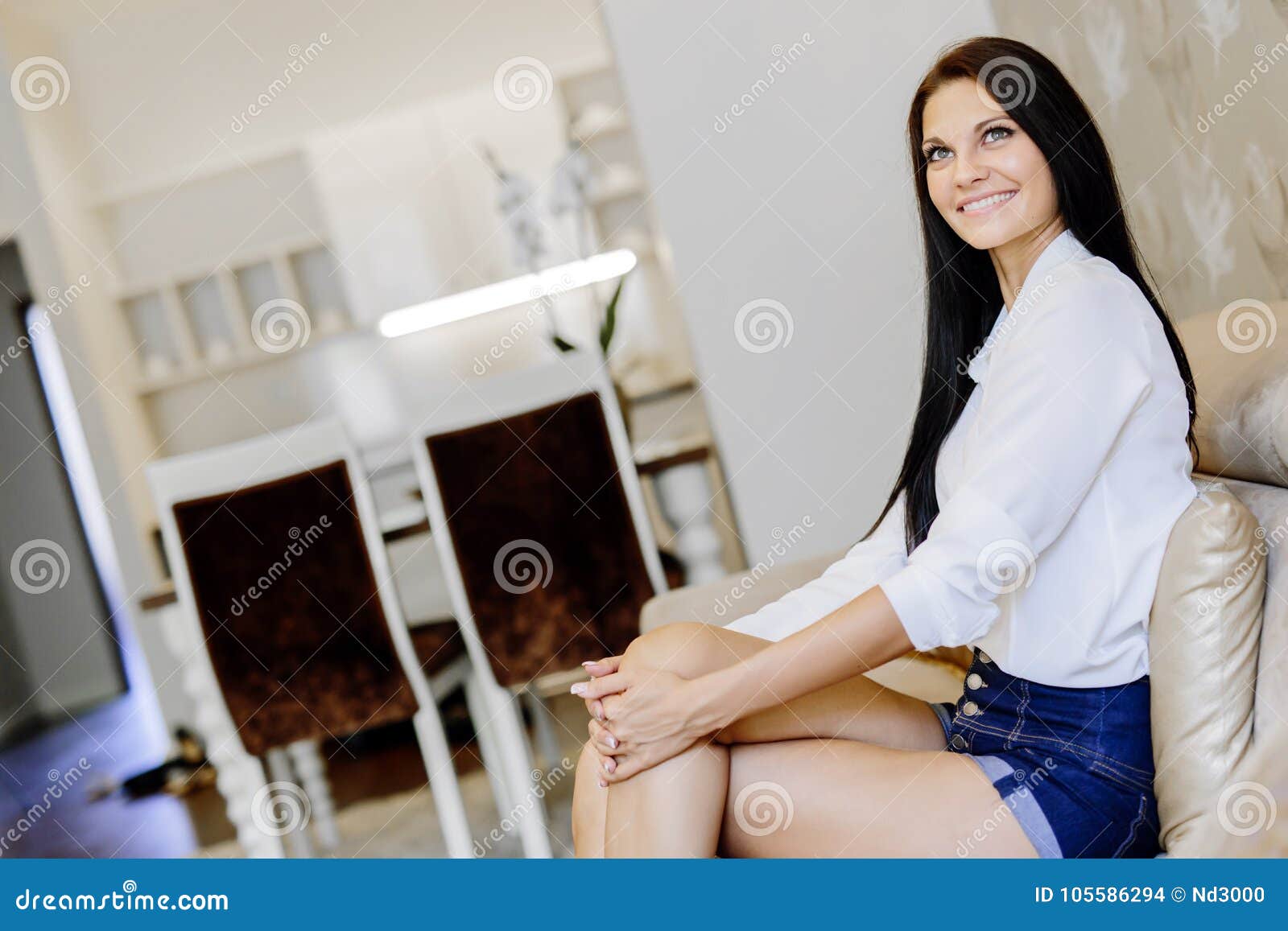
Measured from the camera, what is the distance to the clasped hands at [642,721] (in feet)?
3.32

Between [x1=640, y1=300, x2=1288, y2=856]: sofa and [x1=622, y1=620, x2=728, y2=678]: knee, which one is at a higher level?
[x1=622, y1=620, x2=728, y2=678]: knee

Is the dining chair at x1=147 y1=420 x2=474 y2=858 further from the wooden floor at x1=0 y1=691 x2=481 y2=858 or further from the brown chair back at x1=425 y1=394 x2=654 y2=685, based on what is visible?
the wooden floor at x1=0 y1=691 x2=481 y2=858

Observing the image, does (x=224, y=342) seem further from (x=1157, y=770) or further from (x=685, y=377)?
(x=1157, y=770)

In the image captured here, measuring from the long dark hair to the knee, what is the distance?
11.8 inches

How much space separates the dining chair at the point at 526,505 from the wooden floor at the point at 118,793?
103 cm

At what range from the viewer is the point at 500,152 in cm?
489

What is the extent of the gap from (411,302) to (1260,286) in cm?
386
